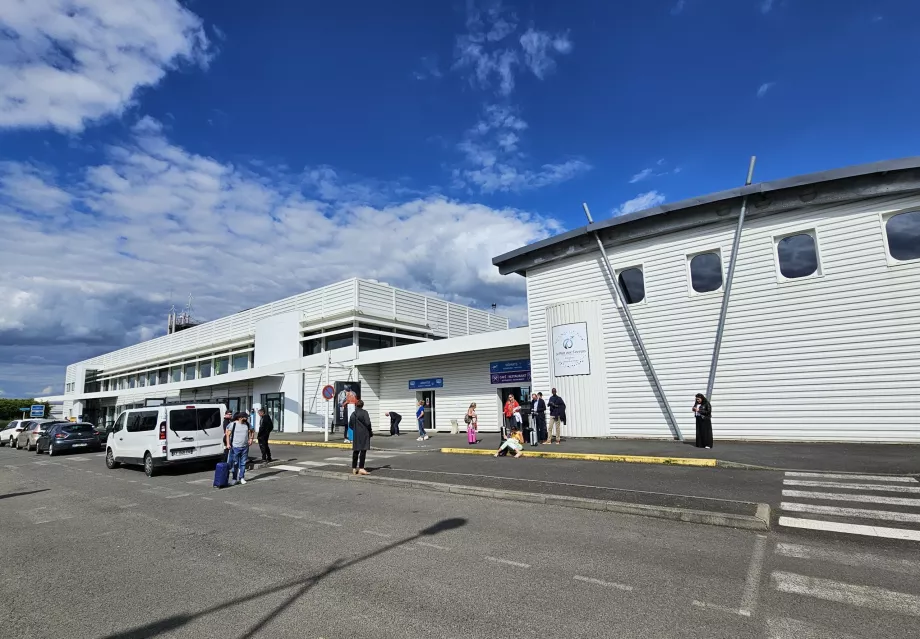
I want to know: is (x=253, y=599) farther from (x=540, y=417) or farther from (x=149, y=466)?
(x=540, y=417)

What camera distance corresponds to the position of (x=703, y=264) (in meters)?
15.8

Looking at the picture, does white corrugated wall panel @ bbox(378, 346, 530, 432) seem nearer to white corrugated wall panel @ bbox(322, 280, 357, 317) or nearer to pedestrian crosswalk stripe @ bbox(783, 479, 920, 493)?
white corrugated wall panel @ bbox(322, 280, 357, 317)

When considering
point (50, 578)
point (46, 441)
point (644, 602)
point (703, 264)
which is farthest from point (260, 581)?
point (46, 441)

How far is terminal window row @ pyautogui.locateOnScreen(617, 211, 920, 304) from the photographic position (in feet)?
42.2

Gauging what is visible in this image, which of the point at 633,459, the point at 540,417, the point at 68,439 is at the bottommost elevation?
the point at 633,459

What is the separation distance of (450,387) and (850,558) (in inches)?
791

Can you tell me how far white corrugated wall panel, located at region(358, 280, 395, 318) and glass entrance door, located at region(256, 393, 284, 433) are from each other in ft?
24.2

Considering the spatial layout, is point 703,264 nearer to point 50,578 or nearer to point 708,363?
point 708,363

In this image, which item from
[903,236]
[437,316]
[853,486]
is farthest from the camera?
[437,316]

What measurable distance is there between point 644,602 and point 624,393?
12834mm

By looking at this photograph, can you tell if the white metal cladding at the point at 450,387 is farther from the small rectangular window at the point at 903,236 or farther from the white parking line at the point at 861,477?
the white parking line at the point at 861,477

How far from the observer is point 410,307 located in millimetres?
32594

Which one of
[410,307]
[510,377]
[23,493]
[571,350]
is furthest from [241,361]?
[571,350]

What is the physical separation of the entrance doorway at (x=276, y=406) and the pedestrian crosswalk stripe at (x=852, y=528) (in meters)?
27.8
